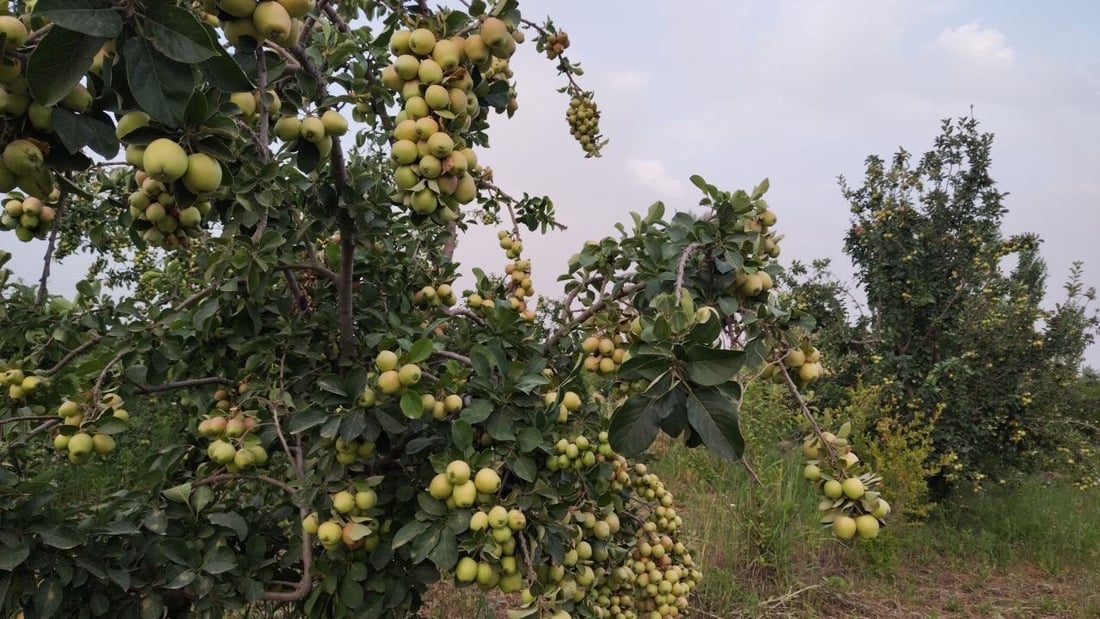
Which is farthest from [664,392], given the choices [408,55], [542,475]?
[408,55]

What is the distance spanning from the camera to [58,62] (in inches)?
29.2

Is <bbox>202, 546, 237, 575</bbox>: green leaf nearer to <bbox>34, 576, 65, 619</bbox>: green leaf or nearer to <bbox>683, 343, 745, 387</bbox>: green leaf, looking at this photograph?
<bbox>34, 576, 65, 619</bbox>: green leaf

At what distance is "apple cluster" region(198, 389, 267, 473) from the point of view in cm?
158

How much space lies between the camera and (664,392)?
1.04m

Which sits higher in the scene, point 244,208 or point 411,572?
point 244,208

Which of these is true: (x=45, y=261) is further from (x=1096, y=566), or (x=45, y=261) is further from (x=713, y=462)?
(x=1096, y=566)

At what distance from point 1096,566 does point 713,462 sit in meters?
3.23

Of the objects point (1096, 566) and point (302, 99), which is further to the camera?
point (1096, 566)

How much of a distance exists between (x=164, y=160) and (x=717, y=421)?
3.09 ft

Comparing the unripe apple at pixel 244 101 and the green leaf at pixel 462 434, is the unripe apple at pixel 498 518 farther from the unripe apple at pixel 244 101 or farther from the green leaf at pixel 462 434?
the unripe apple at pixel 244 101

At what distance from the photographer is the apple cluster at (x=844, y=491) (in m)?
1.27

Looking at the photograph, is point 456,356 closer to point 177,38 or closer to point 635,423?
point 635,423

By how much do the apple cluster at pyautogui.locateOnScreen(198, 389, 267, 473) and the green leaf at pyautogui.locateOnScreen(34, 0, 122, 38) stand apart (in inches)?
44.5

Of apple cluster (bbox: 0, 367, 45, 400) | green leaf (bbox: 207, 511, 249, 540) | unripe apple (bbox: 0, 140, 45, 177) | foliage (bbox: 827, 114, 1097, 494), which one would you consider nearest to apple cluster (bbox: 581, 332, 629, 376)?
green leaf (bbox: 207, 511, 249, 540)
